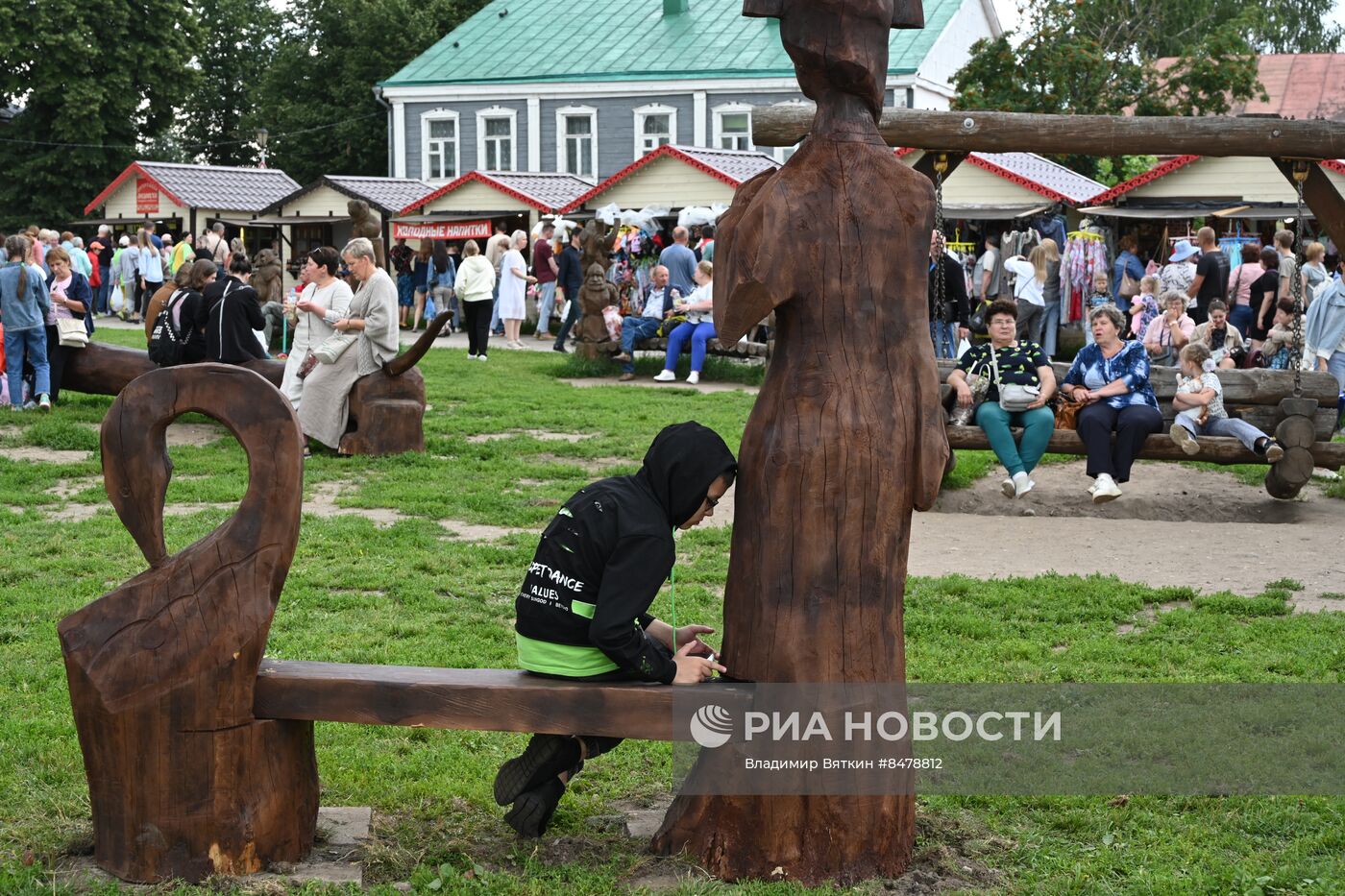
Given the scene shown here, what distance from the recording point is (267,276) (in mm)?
19531

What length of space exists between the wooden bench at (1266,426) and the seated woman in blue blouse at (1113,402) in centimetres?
16

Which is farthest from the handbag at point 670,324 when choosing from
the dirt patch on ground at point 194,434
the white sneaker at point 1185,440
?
the white sneaker at point 1185,440

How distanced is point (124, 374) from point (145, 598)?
417 inches

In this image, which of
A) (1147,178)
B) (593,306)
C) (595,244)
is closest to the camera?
(593,306)

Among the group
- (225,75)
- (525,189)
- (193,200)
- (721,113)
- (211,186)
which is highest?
(225,75)

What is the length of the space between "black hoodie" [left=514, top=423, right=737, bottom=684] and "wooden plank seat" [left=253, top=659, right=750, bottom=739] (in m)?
0.09

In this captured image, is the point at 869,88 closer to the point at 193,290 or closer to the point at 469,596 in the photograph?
the point at 469,596

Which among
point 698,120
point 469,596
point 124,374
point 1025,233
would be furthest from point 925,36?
point 469,596

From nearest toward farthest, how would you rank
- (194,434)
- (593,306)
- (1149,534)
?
(1149,534)
(194,434)
(593,306)

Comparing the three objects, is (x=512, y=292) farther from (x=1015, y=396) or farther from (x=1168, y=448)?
(x=1168, y=448)

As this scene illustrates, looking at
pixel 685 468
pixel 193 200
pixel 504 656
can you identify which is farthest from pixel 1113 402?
pixel 193 200

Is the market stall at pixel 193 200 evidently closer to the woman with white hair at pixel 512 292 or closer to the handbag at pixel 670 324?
the woman with white hair at pixel 512 292

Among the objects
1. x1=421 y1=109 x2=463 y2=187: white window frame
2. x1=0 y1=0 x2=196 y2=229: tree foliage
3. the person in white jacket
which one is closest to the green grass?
the person in white jacket

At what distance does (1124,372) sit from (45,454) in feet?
28.1
